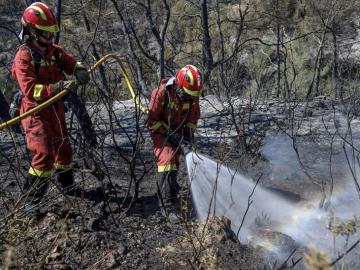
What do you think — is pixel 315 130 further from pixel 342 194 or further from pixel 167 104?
pixel 167 104

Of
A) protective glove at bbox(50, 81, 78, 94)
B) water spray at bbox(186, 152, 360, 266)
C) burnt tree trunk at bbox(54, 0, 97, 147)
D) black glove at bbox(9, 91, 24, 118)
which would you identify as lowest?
water spray at bbox(186, 152, 360, 266)

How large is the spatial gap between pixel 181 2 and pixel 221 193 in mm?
14090

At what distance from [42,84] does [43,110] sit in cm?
22

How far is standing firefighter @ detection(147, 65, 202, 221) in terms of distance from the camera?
4406 millimetres

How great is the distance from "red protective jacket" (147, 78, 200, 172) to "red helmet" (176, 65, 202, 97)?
109mm

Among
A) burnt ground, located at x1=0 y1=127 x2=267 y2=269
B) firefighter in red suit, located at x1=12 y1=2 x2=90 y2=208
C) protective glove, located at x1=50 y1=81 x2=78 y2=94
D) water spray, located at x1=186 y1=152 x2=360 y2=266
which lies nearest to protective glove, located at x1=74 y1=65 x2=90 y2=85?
firefighter in red suit, located at x1=12 y1=2 x2=90 y2=208

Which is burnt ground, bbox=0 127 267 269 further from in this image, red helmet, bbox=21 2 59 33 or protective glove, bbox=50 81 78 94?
red helmet, bbox=21 2 59 33

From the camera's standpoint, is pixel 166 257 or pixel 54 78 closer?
pixel 166 257

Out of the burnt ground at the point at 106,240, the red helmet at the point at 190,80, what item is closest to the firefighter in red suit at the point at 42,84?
the burnt ground at the point at 106,240

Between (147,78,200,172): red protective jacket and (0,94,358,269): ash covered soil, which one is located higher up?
(147,78,200,172): red protective jacket

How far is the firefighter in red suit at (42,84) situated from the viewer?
396cm

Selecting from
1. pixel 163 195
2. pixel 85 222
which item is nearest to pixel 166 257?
pixel 85 222

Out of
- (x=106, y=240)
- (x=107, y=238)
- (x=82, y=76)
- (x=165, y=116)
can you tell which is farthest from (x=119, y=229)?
(x=82, y=76)

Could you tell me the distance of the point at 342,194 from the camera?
16.5 ft
